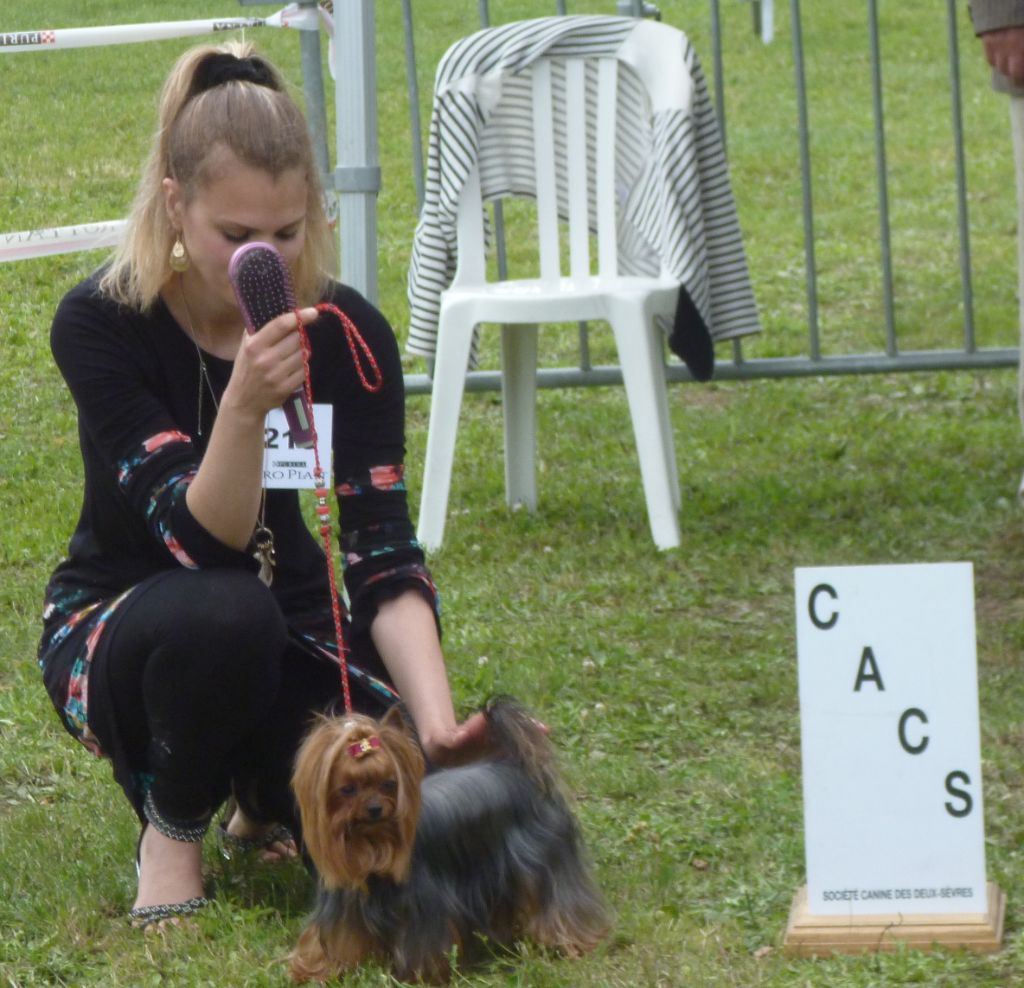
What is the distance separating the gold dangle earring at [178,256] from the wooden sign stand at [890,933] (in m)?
1.24

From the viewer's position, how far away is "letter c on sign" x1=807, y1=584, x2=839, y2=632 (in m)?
2.33

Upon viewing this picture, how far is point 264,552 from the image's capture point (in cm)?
270

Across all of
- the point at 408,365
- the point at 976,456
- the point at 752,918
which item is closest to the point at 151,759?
the point at 752,918

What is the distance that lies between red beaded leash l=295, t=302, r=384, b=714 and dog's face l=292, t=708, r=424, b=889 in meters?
0.14

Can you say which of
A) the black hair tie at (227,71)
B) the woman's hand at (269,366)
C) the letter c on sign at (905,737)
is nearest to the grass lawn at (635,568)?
the letter c on sign at (905,737)

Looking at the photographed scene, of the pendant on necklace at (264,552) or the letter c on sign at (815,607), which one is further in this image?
the pendant on necklace at (264,552)

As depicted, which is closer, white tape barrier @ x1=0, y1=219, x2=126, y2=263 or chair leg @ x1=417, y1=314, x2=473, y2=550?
chair leg @ x1=417, y1=314, x2=473, y2=550

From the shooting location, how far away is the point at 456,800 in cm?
231

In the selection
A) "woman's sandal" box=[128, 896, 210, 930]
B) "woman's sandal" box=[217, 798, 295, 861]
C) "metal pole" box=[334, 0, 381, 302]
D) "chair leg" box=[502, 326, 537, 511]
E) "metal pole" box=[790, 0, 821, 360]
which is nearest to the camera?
"woman's sandal" box=[128, 896, 210, 930]

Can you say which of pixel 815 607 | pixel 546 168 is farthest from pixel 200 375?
pixel 546 168

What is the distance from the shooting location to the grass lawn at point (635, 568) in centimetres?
261

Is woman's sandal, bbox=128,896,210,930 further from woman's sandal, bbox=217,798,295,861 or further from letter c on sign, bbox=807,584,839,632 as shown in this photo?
letter c on sign, bbox=807,584,839,632

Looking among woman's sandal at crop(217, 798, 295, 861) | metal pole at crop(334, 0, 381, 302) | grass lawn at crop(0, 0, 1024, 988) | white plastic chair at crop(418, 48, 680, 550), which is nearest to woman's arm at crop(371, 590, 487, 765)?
grass lawn at crop(0, 0, 1024, 988)

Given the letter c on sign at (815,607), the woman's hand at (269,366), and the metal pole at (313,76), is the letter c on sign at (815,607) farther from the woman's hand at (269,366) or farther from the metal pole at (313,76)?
the metal pole at (313,76)
